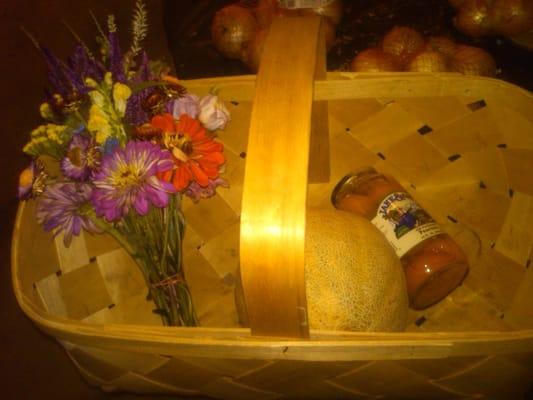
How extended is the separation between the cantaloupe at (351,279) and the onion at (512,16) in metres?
0.65

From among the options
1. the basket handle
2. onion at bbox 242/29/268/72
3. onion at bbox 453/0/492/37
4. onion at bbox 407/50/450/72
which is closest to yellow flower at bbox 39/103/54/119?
the basket handle

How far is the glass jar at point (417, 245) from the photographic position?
0.61 metres

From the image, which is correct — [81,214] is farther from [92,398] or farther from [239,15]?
[239,15]

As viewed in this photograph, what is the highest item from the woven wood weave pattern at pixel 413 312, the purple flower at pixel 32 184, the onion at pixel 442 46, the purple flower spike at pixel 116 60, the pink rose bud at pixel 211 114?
the purple flower spike at pixel 116 60

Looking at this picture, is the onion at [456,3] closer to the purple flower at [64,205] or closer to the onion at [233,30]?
the onion at [233,30]

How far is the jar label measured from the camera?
611 millimetres

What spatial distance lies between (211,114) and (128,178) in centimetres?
13

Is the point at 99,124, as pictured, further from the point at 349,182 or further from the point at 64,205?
the point at 349,182

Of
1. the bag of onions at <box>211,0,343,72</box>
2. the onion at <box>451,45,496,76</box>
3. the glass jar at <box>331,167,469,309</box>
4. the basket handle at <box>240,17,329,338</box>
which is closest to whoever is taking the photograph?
the basket handle at <box>240,17,329,338</box>

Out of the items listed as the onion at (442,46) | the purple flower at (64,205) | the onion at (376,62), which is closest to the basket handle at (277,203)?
the purple flower at (64,205)

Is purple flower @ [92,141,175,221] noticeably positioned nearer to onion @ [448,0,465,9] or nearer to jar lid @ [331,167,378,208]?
jar lid @ [331,167,378,208]

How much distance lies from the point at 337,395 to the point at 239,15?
2.71ft

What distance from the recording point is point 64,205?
49 centimetres

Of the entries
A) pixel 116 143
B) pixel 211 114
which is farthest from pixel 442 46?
pixel 116 143
